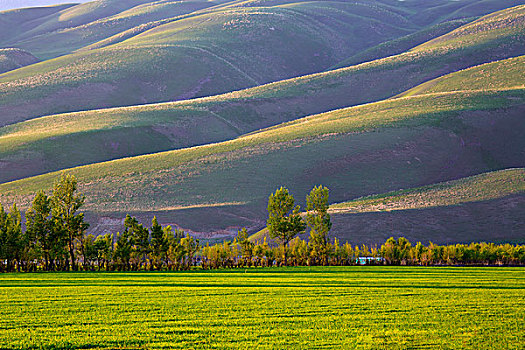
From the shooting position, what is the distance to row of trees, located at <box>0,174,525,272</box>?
202 ft

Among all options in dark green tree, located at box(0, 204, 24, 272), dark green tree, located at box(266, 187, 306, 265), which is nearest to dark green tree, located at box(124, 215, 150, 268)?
dark green tree, located at box(0, 204, 24, 272)

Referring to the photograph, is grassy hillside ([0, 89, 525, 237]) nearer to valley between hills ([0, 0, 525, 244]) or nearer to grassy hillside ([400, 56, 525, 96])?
valley between hills ([0, 0, 525, 244])

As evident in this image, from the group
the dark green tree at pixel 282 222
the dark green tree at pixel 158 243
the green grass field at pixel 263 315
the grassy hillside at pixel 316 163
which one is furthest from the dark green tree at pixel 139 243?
the grassy hillside at pixel 316 163

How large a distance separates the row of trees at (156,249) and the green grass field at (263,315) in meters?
17.2

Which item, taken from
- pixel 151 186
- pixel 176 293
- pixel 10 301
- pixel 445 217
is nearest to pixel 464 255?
pixel 445 217

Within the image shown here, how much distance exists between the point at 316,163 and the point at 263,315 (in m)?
100

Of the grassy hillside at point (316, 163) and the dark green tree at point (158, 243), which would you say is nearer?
the dark green tree at point (158, 243)

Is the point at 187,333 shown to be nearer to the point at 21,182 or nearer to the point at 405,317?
the point at 405,317

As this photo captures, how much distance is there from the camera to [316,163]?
12794cm

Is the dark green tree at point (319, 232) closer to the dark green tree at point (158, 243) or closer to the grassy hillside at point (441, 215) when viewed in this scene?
the dark green tree at point (158, 243)

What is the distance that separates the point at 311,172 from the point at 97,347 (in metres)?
104

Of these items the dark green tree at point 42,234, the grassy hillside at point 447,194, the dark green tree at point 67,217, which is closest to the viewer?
the dark green tree at point 42,234

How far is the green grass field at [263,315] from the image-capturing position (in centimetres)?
2302

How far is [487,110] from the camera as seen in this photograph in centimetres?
15412
